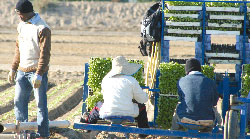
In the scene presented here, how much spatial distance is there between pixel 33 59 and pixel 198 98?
94.3 inches

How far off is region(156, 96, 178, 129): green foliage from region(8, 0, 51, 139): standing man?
69.4 inches

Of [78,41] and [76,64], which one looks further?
[78,41]

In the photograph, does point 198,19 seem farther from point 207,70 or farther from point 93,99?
point 93,99

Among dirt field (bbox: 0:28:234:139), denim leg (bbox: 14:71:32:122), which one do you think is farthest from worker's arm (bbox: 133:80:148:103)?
dirt field (bbox: 0:28:234:139)

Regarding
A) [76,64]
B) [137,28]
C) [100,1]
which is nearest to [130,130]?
[76,64]

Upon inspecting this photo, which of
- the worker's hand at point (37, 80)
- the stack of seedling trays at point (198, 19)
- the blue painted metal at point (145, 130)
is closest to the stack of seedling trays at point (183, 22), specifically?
the stack of seedling trays at point (198, 19)

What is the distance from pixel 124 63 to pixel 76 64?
41.6 feet

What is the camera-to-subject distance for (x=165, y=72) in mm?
8680

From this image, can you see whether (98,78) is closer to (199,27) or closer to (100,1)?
(199,27)

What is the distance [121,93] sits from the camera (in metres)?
7.70

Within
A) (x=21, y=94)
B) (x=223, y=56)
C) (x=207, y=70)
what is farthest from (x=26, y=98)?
(x=223, y=56)

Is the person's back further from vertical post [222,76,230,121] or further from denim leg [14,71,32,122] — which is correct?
vertical post [222,76,230,121]

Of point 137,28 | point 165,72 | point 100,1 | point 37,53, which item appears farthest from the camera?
point 100,1

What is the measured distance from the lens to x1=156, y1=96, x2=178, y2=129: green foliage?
28.6 ft
